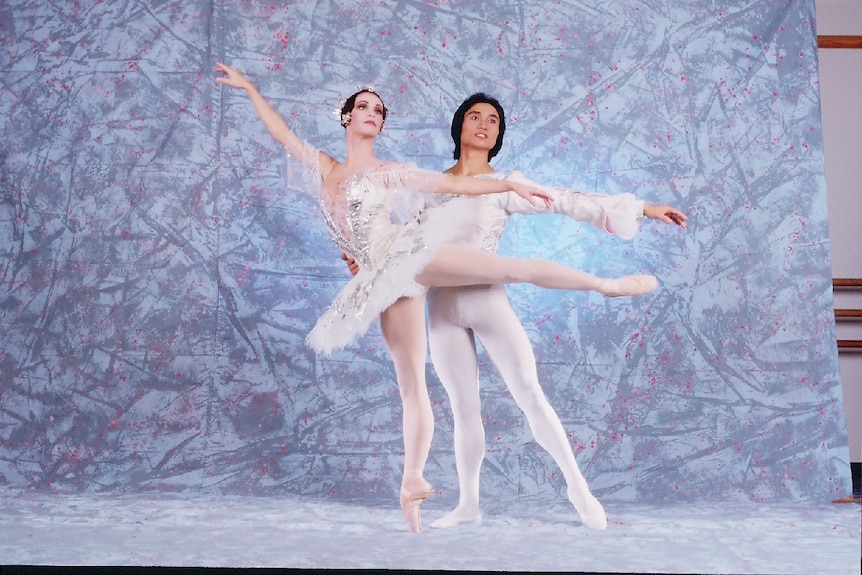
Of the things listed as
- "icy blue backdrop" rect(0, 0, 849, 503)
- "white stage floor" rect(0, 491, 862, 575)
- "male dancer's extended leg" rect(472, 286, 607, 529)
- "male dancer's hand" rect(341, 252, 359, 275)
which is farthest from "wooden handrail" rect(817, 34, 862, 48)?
"male dancer's hand" rect(341, 252, 359, 275)

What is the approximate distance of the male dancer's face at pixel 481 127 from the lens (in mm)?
3520

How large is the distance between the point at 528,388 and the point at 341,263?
1046 millimetres

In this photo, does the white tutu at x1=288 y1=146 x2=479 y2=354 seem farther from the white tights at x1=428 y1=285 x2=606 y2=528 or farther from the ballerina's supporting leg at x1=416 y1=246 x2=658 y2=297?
the white tights at x1=428 y1=285 x2=606 y2=528

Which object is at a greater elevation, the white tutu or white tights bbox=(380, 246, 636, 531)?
the white tutu

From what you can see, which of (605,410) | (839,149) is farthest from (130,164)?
(839,149)

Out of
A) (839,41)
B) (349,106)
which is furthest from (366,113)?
(839,41)

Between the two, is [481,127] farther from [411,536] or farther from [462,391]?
[411,536]

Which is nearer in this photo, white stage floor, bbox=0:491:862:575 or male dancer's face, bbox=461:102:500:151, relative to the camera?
white stage floor, bbox=0:491:862:575

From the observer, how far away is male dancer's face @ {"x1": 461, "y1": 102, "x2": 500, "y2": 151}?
3.52 m

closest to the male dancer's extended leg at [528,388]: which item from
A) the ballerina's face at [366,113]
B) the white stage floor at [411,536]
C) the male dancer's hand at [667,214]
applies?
the white stage floor at [411,536]

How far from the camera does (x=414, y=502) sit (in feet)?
10.4

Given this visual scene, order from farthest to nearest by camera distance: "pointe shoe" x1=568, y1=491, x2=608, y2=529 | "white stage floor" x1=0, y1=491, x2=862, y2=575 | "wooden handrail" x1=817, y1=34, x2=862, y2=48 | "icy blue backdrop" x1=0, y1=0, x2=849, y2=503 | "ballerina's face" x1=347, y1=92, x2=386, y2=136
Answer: "wooden handrail" x1=817, y1=34, x2=862, y2=48 → "icy blue backdrop" x1=0, y1=0, x2=849, y2=503 → "ballerina's face" x1=347, y1=92, x2=386, y2=136 → "pointe shoe" x1=568, y1=491, x2=608, y2=529 → "white stage floor" x1=0, y1=491, x2=862, y2=575

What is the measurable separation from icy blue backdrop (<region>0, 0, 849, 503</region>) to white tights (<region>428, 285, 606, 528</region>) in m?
0.48

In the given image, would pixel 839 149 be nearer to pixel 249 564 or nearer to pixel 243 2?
pixel 243 2
